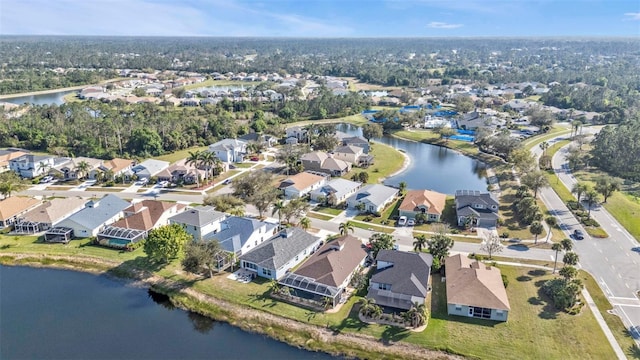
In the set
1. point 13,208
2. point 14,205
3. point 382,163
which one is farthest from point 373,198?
point 14,205

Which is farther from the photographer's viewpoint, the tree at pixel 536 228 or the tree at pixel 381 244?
the tree at pixel 536 228

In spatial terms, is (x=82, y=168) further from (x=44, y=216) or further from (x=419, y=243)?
(x=419, y=243)

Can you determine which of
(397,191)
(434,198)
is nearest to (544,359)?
(434,198)

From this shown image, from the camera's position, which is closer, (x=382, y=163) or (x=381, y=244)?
(x=381, y=244)

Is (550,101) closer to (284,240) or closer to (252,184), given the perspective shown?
(252,184)

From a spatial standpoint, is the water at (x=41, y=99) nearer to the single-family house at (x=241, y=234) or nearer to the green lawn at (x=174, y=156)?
the green lawn at (x=174, y=156)

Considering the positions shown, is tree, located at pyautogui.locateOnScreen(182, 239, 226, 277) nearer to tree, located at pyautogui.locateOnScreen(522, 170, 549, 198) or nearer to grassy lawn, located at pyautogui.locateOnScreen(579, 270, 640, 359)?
grassy lawn, located at pyautogui.locateOnScreen(579, 270, 640, 359)

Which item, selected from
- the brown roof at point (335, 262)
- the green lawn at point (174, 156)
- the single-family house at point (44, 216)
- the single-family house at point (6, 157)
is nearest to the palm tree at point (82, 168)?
the single-family house at point (6, 157)
